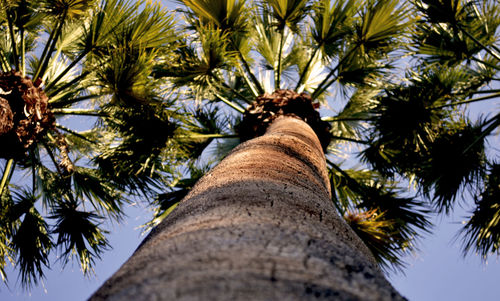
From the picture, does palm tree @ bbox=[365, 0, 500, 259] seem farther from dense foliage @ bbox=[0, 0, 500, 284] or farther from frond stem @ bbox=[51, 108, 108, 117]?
frond stem @ bbox=[51, 108, 108, 117]

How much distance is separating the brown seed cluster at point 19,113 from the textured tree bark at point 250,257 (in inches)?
138

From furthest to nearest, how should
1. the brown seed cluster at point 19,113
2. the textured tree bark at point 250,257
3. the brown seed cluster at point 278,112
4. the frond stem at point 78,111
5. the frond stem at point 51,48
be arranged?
the frond stem at point 78,111 < the frond stem at point 51,48 < the brown seed cluster at point 278,112 < the brown seed cluster at point 19,113 < the textured tree bark at point 250,257

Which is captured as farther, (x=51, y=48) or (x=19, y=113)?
(x=51, y=48)

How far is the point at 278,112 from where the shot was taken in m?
4.07

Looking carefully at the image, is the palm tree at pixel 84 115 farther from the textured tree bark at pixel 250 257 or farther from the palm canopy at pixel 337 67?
the textured tree bark at pixel 250 257

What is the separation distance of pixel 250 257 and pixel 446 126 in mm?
5010

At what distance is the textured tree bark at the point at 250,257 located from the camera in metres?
0.53

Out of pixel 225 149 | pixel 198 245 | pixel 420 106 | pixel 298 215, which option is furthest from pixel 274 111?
pixel 198 245

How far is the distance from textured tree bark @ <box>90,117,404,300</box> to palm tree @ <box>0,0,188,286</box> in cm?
346

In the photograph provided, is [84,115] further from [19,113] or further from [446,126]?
[446,126]

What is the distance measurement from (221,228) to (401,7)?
4.36m

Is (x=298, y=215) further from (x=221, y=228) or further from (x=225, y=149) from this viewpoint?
(x=225, y=149)

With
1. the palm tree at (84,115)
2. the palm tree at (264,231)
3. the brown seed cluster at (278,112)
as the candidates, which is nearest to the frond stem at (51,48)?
the palm tree at (84,115)

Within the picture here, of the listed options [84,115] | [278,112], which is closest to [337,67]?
[278,112]
